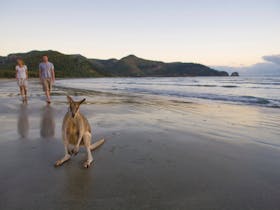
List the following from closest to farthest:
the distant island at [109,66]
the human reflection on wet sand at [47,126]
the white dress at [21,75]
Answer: the human reflection on wet sand at [47,126]
the white dress at [21,75]
the distant island at [109,66]

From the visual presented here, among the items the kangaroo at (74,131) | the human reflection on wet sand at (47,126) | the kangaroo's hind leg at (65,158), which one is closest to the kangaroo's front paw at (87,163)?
the kangaroo at (74,131)

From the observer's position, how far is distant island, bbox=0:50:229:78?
397 ft

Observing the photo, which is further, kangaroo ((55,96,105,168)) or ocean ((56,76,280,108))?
ocean ((56,76,280,108))

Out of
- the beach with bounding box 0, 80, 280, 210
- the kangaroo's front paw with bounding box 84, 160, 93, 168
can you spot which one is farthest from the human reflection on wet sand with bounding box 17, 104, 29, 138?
the kangaroo's front paw with bounding box 84, 160, 93, 168

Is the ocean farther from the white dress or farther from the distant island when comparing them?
the distant island

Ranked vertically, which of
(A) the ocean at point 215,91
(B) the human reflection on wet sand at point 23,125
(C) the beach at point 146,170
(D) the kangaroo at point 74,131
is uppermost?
(D) the kangaroo at point 74,131

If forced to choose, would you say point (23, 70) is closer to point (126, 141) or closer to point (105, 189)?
point (126, 141)

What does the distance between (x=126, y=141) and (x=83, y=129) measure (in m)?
1.49

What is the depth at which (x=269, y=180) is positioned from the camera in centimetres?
316

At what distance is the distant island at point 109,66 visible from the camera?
121 m

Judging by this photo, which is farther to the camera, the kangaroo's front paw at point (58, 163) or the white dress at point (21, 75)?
the white dress at point (21, 75)

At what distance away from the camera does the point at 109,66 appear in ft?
634

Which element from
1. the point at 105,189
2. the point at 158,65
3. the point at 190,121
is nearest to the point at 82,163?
the point at 105,189

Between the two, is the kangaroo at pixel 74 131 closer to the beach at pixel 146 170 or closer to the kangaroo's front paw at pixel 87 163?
the kangaroo's front paw at pixel 87 163
